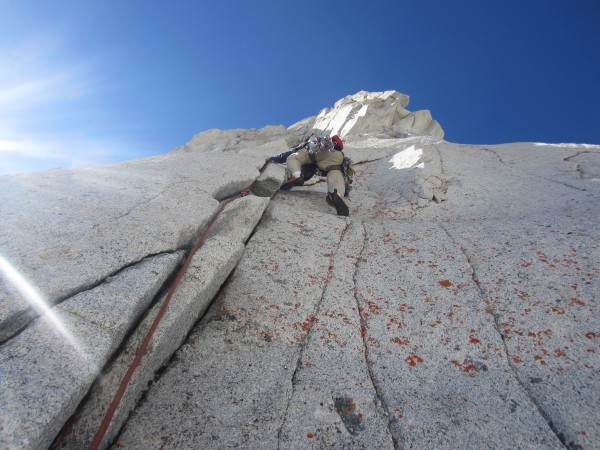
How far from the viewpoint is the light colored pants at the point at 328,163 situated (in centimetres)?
845

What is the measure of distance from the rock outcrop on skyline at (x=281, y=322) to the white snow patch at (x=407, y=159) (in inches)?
161

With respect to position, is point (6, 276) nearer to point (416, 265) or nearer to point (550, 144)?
point (416, 265)

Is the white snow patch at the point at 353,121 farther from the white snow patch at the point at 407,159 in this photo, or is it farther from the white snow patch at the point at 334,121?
the white snow patch at the point at 407,159

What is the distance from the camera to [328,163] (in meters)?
8.77

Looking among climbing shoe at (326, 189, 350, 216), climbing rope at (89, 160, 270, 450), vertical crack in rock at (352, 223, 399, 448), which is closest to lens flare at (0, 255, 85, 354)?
climbing rope at (89, 160, 270, 450)

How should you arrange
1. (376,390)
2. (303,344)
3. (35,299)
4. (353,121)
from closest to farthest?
(35,299) < (376,390) < (303,344) < (353,121)

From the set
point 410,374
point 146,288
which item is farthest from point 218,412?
point 410,374

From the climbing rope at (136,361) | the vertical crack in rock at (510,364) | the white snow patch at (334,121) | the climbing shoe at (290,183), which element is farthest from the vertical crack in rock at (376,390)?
the white snow patch at (334,121)

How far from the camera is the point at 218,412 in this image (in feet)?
10.8

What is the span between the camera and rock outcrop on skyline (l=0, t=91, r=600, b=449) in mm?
3053

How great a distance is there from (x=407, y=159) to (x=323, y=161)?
12.4ft

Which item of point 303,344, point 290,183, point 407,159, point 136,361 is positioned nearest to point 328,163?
point 290,183

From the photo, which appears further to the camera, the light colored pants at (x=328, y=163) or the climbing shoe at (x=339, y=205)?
the light colored pants at (x=328, y=163)

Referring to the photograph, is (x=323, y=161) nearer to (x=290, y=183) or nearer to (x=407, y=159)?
(x=290, y=183)
